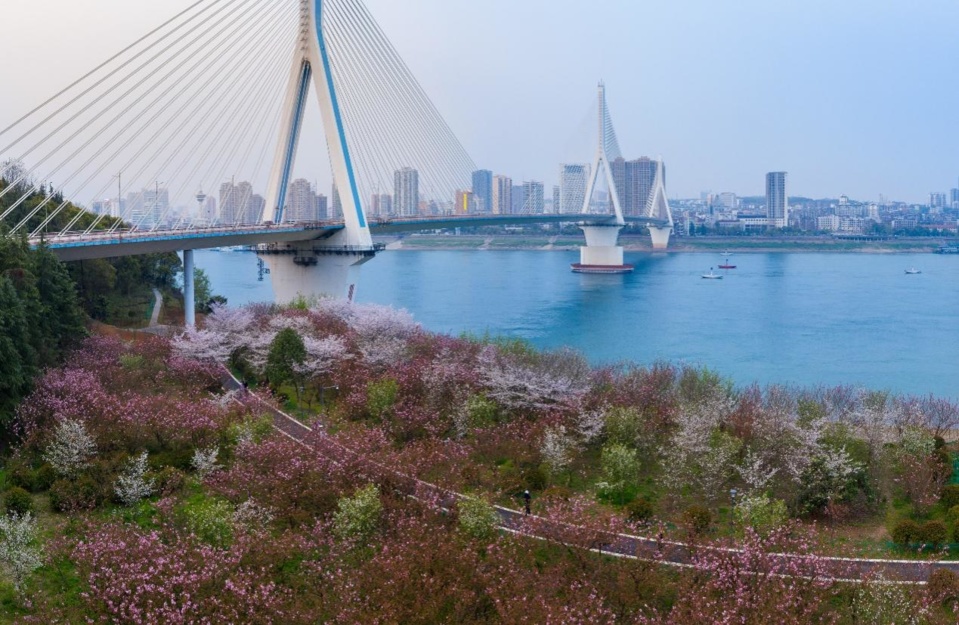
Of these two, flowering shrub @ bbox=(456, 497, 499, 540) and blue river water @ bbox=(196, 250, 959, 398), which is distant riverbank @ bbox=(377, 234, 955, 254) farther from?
flowering shrub @ bbox=(456, 497, 499, 540)

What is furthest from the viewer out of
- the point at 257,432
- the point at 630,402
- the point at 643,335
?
the point at 643,335

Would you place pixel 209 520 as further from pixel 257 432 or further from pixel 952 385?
pixel 952 385

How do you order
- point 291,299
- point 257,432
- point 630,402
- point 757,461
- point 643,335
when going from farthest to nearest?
point 643,335, point 291,299, point 630,402, point 257,432, point 757,461

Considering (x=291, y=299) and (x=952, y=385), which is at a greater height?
(x=291, y=299)

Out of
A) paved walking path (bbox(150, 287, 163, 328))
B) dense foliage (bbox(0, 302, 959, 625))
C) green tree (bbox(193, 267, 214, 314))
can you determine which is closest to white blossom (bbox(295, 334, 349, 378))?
dense foliage (bbox(0, 302, 959, 625))

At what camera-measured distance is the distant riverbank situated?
57.2m

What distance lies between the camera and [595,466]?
8148mm

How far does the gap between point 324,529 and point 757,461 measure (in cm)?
342

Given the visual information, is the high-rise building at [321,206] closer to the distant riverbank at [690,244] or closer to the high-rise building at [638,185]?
the distant riverbank at [690,244]

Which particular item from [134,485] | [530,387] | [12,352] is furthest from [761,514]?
[12,352]

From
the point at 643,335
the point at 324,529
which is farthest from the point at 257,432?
the point at 643,335

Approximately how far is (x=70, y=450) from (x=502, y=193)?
5046 centimetres

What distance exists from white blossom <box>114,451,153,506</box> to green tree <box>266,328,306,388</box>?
3.39 m

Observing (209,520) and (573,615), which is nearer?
(573,615)
